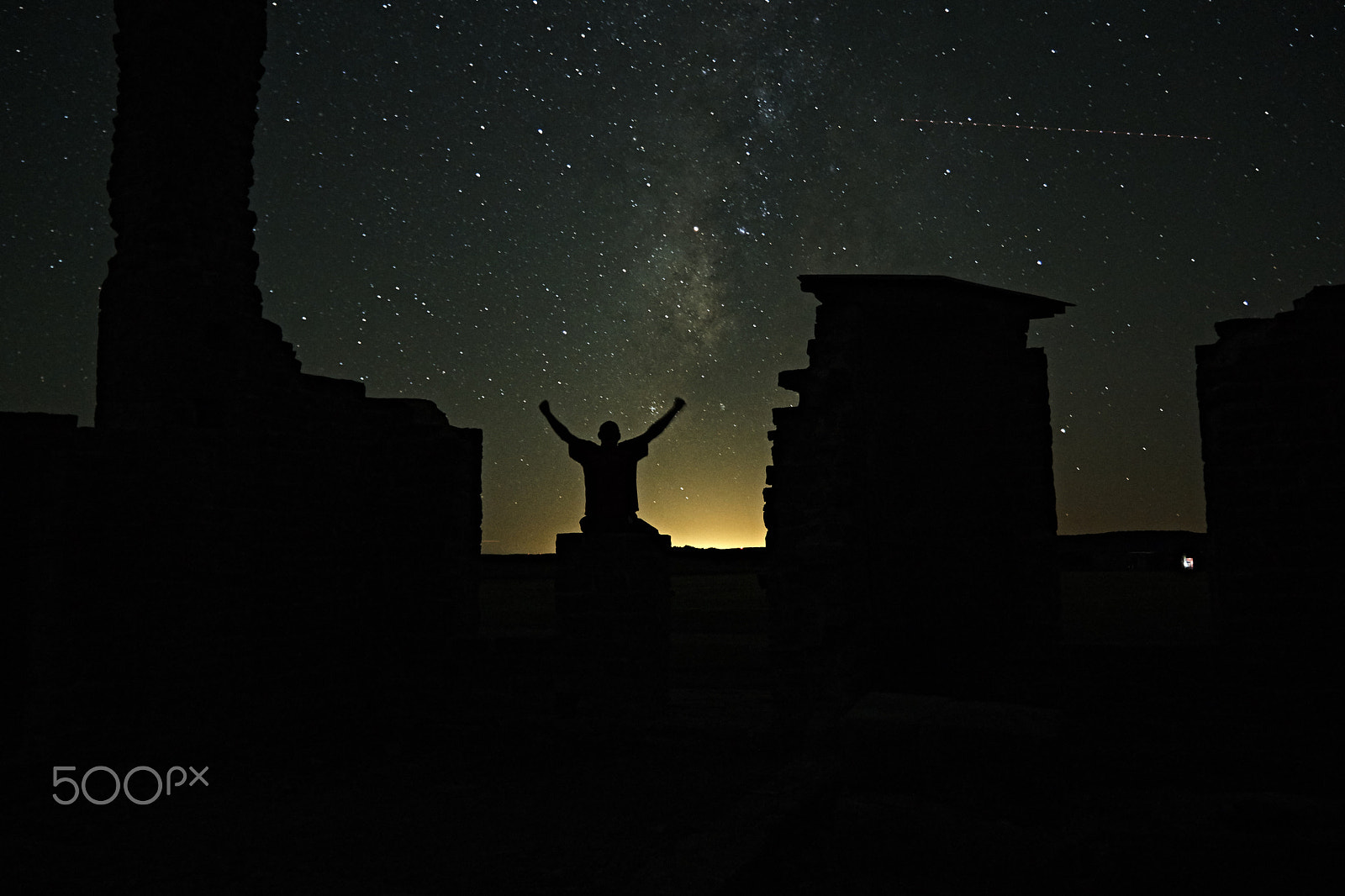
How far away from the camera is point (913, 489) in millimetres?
8258

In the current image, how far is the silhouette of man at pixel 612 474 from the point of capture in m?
8.39

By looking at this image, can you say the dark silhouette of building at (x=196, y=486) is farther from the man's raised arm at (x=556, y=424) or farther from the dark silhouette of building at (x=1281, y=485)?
the dark silhouette of building at (x=1281, y=485)

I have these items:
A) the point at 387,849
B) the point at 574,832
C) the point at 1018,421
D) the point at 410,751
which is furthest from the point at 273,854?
the point at 1018,421

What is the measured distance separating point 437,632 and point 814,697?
4046 mm

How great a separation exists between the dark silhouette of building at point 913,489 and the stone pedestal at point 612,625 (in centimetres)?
111

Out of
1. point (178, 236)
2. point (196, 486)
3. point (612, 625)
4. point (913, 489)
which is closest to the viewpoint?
point (196, 486)

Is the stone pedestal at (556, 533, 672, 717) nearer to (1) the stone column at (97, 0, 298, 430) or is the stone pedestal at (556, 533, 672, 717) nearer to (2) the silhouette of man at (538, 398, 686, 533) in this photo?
(2) the silhouette of man at (538, 398, 686, 533)

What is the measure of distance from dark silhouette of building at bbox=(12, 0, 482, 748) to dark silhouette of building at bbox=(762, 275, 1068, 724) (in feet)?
12.3

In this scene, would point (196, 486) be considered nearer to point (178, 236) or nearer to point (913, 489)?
point (178, 236)

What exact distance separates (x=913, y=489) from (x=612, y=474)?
2.87 meters

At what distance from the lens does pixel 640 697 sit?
779 cm

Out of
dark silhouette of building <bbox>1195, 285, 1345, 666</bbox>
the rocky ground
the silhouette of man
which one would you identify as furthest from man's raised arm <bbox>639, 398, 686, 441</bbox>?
dark silhouette of building <bbox>1195, 285, 1345, 666</bbox>

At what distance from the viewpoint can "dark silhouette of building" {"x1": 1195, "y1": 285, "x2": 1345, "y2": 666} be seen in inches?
250

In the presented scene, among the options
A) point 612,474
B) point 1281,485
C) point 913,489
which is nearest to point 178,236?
point 612,474
